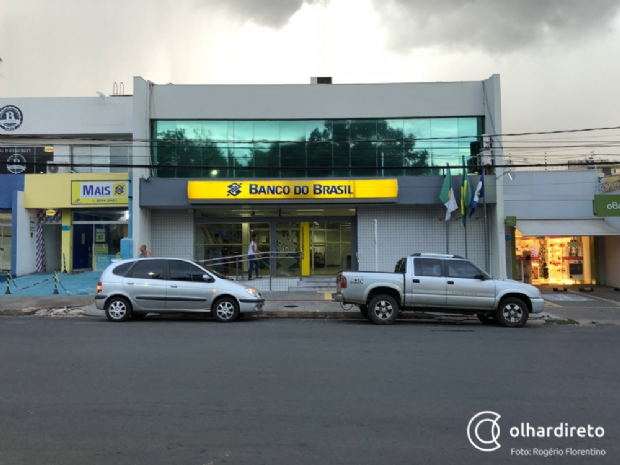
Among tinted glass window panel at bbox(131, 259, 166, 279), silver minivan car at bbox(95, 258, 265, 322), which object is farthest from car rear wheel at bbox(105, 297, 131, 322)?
tinted glass window panel at bbox(131, 259, 166, 279)

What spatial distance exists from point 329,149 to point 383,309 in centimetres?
930

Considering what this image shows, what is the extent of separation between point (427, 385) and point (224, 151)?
48.6 ft

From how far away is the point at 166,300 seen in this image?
11727 mm

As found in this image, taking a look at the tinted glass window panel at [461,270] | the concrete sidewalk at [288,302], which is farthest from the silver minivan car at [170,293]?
the tinted glass window panel at [461,270]

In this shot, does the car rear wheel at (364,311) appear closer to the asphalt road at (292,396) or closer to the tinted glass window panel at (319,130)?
the asphalt road at (292,396)

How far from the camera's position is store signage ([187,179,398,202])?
18.2 meters

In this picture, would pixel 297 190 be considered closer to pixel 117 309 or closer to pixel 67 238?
pixel 117 309

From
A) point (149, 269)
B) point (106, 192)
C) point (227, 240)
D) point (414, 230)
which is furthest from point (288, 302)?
point (106, 192)

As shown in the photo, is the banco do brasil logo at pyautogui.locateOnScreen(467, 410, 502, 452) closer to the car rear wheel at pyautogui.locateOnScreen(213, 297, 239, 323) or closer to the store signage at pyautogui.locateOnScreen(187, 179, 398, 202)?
the car rear wheel at pyautogui.locateOnScreen(213, 297, 239, 323)

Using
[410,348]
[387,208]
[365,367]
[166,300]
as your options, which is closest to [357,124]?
[387,208]

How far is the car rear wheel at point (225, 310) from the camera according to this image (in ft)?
38.6

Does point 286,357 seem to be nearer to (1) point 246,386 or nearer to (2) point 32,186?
(1) point 246,386

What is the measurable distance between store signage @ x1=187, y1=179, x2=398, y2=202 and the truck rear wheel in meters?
7.38

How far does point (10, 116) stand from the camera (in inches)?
805
